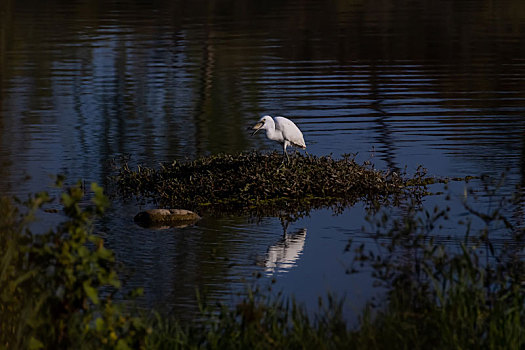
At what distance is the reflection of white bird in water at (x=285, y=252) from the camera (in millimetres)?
13484

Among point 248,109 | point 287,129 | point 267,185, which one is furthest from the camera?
point 248,109

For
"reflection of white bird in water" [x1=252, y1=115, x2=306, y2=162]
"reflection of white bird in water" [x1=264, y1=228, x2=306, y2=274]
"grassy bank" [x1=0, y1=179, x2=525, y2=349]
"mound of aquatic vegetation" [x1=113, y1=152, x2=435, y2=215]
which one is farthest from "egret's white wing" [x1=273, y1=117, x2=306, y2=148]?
"grassy bank" [x1=0, y1=179, x2=525, y2=349]

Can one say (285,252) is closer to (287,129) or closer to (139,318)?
(287,129)

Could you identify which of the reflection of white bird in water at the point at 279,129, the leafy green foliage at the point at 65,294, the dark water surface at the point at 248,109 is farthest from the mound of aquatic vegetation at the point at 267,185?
the leafy green foliage at the point at 65,294

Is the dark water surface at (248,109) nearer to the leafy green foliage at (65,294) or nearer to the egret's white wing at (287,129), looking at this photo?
the egret's white wing at (287,129)

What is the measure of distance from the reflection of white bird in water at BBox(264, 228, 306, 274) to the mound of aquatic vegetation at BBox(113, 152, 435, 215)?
62.0 inches

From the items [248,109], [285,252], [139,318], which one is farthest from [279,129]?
[248,109]

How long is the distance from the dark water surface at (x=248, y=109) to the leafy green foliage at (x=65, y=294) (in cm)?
271

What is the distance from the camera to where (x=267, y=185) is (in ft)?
56.4

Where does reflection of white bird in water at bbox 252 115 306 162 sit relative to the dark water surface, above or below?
above

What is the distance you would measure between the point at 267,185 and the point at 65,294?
8.70 m

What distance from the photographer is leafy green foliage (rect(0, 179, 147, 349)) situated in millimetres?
8414

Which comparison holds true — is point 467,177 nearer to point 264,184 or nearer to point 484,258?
point 264,184

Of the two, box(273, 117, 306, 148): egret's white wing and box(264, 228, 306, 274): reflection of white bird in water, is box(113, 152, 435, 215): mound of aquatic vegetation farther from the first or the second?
box(264, 228, 306, 274): reflection of white bird in water
